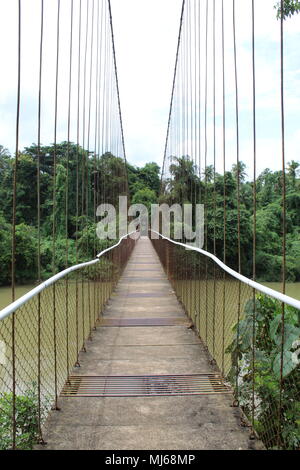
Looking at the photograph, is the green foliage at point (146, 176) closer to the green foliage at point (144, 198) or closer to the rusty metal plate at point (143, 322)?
the green foliage at point (144, 198)

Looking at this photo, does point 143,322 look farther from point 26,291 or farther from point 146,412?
point 26,291

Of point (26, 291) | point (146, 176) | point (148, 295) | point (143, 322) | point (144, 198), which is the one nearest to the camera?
point (143, 322)

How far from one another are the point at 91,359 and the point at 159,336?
71 centimetres

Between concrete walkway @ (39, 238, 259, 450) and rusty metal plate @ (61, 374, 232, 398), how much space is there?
6 cm

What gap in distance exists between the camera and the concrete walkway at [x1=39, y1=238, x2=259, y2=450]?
1.59m

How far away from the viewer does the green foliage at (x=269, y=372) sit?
5.42 ft

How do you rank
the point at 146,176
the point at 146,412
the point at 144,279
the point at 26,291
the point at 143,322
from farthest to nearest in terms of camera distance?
the point at 146,176 → the point at 26,291 → the point at 144,279 → the point at 143,322 → the point at 146,412

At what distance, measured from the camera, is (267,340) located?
6.84 feet

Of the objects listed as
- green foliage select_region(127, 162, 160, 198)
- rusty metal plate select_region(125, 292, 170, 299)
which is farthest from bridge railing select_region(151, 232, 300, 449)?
green foliage select_region(127, 162, 160, 198)

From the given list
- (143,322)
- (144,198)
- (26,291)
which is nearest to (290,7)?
(143,322)

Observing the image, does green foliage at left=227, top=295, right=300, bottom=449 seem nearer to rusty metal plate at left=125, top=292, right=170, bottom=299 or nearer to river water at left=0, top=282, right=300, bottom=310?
rusty metal plate at left=125, top=292, right=170, bottom=299

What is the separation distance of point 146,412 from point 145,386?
321mm

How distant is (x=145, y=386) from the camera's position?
7.16ft

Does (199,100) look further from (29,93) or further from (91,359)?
(91,359)
